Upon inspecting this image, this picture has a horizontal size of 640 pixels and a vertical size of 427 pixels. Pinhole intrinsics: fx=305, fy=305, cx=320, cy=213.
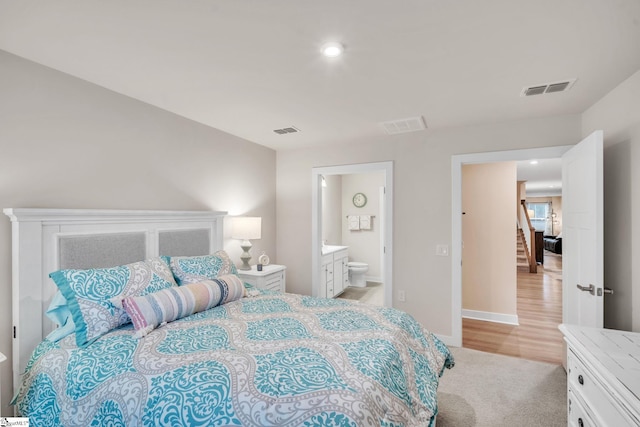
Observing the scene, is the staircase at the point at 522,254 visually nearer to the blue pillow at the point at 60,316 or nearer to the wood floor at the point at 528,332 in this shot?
the wood floor at the point at 528,332

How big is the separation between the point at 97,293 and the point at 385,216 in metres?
2.91

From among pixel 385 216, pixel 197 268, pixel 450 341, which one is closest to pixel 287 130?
pixel 385 216

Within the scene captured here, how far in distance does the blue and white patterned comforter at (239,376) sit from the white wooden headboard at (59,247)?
189 mm

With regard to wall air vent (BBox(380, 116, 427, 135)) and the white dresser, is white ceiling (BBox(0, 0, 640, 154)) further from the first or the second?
the white dresser

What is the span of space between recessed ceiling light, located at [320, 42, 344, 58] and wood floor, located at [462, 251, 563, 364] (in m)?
3.28

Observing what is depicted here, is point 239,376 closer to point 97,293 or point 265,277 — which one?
point 97,293

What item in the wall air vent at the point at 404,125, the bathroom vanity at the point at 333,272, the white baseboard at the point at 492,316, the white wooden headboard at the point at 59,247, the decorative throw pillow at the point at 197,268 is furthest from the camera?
the bathroom vanity at the point at 333,272

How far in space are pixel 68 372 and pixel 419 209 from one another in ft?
10.7

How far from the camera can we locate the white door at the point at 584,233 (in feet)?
6.73

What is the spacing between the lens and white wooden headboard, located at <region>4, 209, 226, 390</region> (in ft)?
5.92

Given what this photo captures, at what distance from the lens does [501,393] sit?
8.13ft

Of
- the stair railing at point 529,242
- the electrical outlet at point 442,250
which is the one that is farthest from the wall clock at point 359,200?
A: the stair railing at point 529,242

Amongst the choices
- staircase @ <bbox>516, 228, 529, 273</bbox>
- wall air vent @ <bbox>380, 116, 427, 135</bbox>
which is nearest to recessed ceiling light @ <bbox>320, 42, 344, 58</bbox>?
wall air vent @ <bbox>380, 116, 427, 135</bbox>

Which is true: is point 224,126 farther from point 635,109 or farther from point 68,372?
point 635,109
